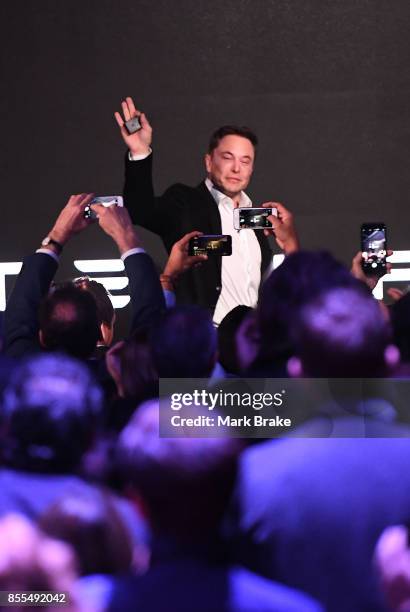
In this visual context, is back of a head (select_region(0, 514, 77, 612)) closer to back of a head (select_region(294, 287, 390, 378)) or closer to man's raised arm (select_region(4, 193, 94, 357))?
back of a head (select_region(294, 287, 390, 378))

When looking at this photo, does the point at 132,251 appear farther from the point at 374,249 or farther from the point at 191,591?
the point at 374,249

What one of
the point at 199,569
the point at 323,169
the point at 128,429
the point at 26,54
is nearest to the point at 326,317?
the point at 128,429

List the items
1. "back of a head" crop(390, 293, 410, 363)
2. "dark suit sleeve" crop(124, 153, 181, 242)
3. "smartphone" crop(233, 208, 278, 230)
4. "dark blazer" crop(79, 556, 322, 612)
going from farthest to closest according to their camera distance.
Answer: "smartphone" crop(233, 208, 278, 230) → "dark suit sleeve" crop(124, 153, 181, 242) → "back of a head" crop(390, 293, 410, 363) → "dark blazer" crop(79, 556, 322, 612)

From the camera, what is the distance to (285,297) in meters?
1.83

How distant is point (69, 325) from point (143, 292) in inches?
9.7

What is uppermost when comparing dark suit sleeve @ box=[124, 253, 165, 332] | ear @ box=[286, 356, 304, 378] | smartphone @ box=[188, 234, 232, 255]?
smartphone @ box=[188, 234, 232, 255]

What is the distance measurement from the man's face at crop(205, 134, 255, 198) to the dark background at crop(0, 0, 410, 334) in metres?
0.82

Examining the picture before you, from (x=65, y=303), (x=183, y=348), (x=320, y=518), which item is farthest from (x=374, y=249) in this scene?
(x=320, y=518)

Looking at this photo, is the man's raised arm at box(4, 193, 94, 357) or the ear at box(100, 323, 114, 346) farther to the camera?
the ear at box(100, 323, 114, 346)

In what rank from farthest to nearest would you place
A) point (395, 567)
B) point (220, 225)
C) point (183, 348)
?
point (220, 225), point (183, 348), point (395, 567)

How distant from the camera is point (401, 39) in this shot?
5.01 metres

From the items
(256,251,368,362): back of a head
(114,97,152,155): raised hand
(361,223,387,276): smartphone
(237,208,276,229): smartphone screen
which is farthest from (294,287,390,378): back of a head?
(237,208,276,229): smartphone screen

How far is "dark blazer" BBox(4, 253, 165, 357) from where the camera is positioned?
7.09ft

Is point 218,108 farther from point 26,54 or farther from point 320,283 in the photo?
point 320,283
